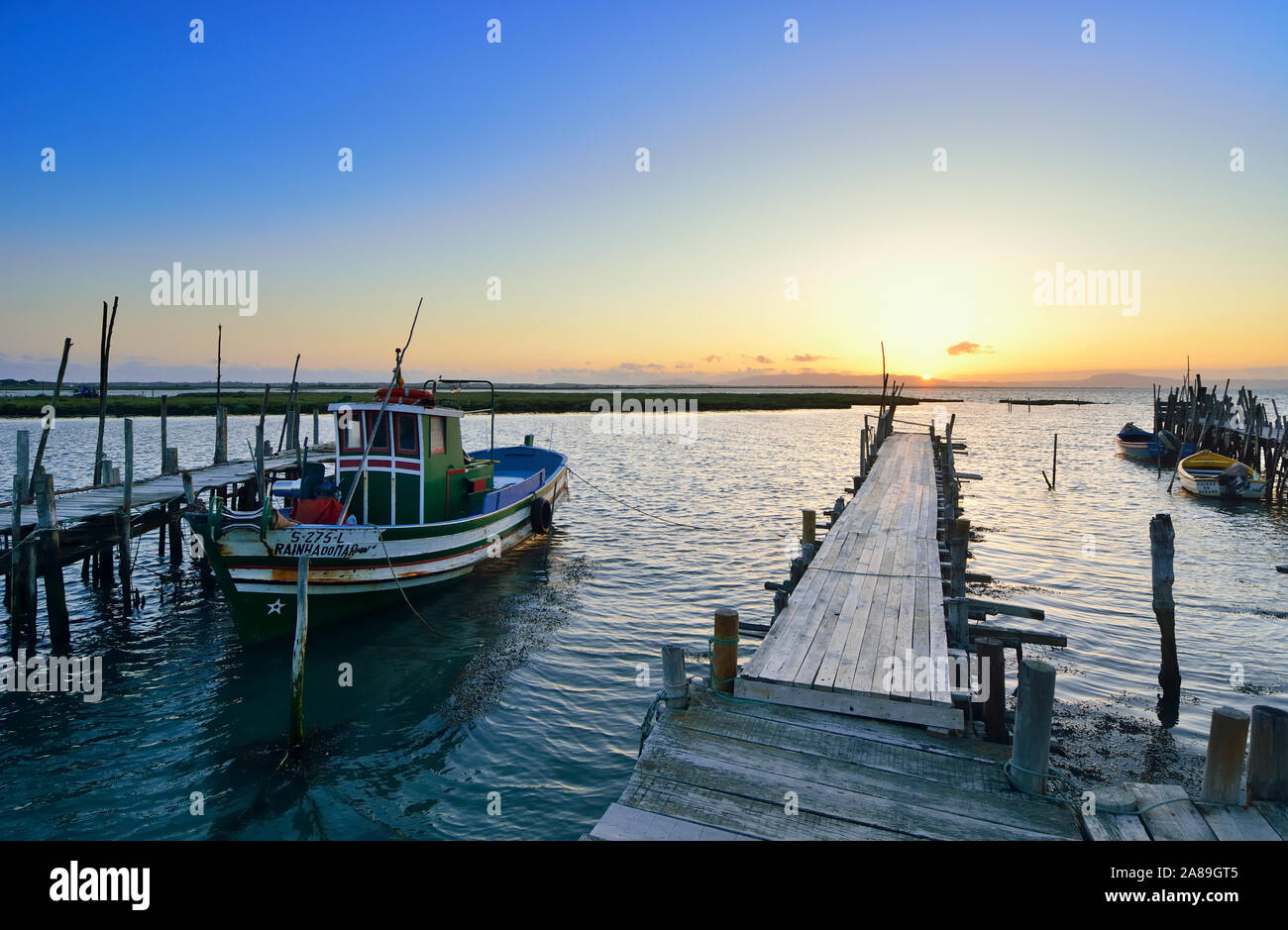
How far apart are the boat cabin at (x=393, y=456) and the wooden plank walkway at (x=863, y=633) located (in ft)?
28.3

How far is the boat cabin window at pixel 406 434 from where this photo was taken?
14891mm

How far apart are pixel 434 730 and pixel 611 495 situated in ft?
67.4

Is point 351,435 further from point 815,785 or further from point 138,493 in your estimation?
point 815,785

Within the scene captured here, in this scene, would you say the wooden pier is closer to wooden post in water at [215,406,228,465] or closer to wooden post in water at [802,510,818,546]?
wooden post in water at [802,510,818,546]

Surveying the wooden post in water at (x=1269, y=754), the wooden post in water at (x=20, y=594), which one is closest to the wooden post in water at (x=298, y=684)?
the wooden post in water at (x=20, y=594)

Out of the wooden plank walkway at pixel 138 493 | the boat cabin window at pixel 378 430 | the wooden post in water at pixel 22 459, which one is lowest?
the wooden plank walkway at pixel 138 493

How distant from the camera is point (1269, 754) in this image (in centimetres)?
487

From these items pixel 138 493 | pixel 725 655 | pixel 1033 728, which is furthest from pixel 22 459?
pixel 1033 728

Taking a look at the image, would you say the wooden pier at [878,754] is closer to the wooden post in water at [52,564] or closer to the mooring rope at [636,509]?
the wooden post in water at [52,564]

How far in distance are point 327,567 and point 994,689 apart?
1109 cm
